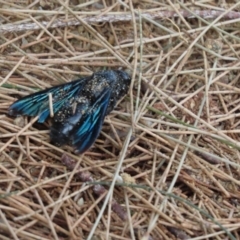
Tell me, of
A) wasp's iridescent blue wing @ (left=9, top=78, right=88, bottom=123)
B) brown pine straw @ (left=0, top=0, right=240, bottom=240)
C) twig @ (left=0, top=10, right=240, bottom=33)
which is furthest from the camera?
twig @ (left=0, top=10, right=240, bottom=33)

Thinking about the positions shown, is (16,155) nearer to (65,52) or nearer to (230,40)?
(65,52)

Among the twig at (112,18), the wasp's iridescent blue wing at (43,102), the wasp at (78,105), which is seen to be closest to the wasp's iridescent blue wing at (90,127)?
the wasp at (78,105)

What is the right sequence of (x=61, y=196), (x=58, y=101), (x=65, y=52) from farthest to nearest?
(x=65, y=52)
(x=58, y=101)
(x=61, y=196)

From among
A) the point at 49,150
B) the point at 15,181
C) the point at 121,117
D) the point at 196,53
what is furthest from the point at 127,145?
the point at 196,53

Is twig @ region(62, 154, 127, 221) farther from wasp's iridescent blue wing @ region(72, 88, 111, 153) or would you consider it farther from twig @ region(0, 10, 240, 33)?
twig @ region(0, 10, 240, 33)

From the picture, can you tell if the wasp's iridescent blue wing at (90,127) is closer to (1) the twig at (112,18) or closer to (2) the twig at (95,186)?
(2) the twig at (95,186)

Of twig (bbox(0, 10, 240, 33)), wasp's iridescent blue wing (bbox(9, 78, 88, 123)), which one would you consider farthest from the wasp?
twig (bbox(0, 10, 240, 33))
